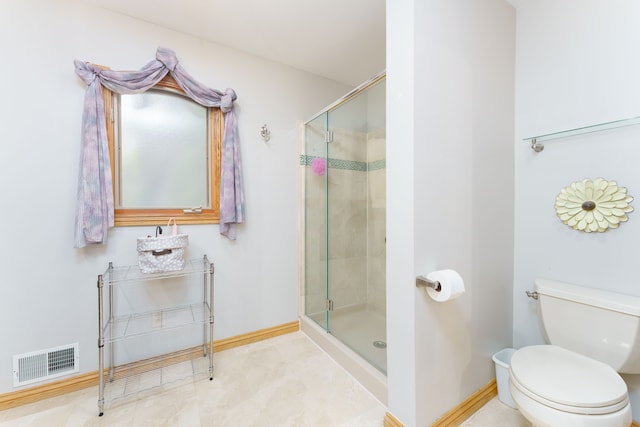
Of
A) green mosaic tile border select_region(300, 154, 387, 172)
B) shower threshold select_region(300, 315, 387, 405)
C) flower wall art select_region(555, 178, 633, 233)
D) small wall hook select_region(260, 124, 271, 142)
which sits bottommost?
shower threshold select_region(300, 315, 387, 405)

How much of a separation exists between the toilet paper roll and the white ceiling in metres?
1.58

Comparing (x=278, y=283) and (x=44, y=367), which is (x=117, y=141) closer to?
(x=44, y=367)

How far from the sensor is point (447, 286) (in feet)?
3.55

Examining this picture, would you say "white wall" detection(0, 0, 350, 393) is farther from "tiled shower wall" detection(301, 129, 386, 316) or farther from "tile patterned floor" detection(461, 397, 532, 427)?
"tile patterned floor" detection(461, 397, 532, 427)

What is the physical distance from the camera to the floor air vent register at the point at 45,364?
56.1 inches

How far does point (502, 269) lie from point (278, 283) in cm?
162

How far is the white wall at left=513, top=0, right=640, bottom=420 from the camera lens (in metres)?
1.19

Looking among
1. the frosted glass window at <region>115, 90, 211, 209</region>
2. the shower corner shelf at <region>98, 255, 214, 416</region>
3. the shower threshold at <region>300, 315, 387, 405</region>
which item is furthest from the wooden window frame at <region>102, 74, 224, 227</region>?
the shower threshold at <region>300, 315, 387, 405</region>

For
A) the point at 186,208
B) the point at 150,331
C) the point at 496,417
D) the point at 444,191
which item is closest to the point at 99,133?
the point at 186,208

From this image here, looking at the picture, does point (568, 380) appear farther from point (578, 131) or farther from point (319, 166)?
point (319, 166)

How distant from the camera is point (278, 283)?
7.29ft

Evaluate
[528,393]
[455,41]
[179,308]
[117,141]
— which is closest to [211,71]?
[117,141]

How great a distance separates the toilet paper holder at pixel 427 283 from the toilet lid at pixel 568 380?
485 mm

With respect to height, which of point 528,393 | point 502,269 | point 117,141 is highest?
point 117,141
